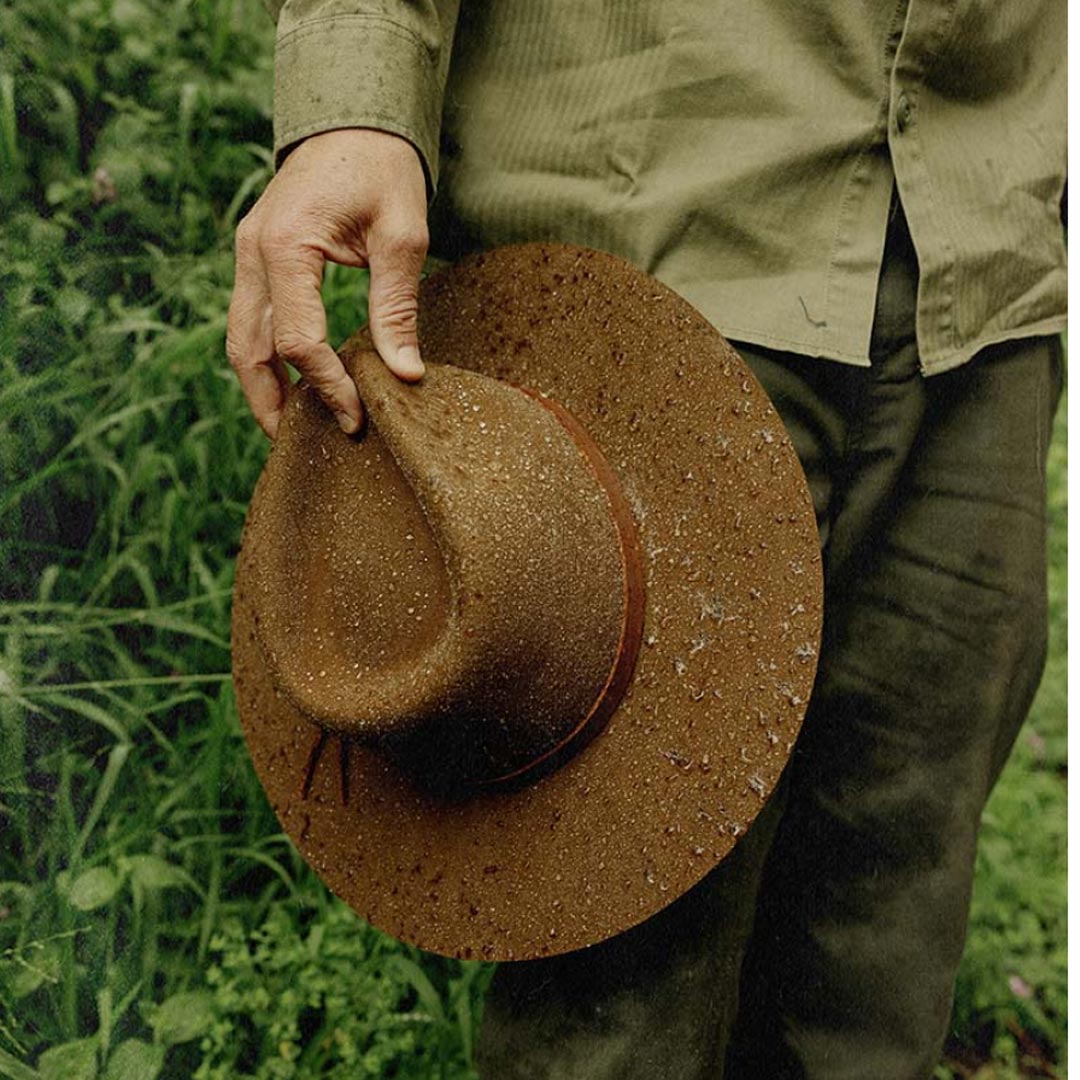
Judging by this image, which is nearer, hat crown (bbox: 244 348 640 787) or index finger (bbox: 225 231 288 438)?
hat crown (bbox: 244 348 640 787)

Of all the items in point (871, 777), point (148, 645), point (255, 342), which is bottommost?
point (148, 645)

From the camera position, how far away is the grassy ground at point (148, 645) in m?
1.64

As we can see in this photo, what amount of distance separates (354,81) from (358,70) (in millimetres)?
14

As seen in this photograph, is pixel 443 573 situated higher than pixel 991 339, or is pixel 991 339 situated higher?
pixel 991 339

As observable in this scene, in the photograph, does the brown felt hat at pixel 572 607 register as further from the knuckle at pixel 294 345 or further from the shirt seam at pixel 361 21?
the shirt seam at pixel 361 21

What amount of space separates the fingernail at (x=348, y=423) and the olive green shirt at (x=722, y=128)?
0.98 feet

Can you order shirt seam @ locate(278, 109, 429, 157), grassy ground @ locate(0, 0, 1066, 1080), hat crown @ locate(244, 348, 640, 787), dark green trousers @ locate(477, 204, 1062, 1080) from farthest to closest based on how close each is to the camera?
grassy ground @ locate(0, 0, 1066, 1080) < dark green trousers @ locate(477, 204, 1062, 1080) < shirt seam @ locate(278, 109, 429, 157) < hat crown @ locate(244, 348, 640, 787)

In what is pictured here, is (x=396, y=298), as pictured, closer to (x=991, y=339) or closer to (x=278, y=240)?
(x=278, y=240)

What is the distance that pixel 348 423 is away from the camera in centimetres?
119

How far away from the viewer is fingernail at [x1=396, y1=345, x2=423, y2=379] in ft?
3.87

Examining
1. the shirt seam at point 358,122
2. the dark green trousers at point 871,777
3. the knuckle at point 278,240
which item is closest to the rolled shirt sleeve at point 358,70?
the shirt seam at point 358,122

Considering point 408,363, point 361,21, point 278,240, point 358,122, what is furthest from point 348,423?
point 361,21

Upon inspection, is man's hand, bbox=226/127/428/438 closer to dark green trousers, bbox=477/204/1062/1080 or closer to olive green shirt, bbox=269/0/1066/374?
olive green shirt, bbox=269/0/1066/374

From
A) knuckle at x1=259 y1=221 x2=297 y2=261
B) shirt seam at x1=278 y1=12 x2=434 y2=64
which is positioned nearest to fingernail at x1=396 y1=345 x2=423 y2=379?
knuckle at x1=259 y1=221 x2=297 y2=261
